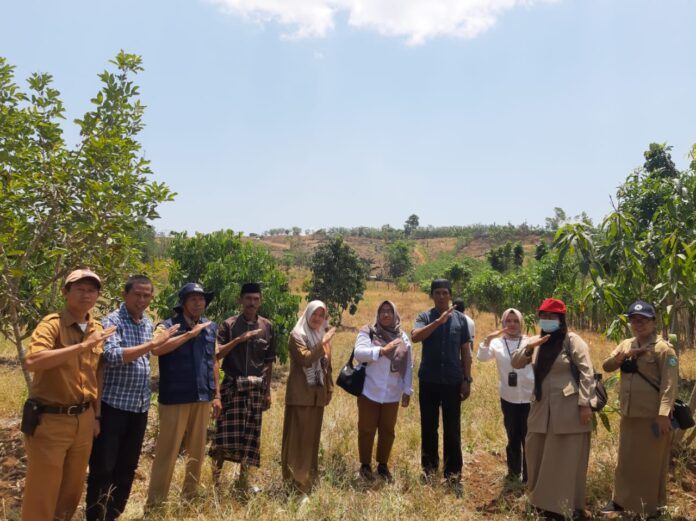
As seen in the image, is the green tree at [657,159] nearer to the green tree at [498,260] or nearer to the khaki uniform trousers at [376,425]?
the khaki uniform trousers at [376,425]

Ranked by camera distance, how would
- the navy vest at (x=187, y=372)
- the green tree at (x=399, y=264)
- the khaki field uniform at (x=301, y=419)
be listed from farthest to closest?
the green tree at (x=399, y=264), the khaki field uniform at (x=301, y=419), the navy vest at (x=187, y=372)

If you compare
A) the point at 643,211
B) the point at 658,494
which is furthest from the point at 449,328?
the point at 643,211

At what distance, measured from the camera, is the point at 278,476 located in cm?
411

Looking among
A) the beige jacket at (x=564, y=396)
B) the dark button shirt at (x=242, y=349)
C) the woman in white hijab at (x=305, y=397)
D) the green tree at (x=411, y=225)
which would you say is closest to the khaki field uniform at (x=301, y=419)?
the woman in white hijab at (x=305, y=397)

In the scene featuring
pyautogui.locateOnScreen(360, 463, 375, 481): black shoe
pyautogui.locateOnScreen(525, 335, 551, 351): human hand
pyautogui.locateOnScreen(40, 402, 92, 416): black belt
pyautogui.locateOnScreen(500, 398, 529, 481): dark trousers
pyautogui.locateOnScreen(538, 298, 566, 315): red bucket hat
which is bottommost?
pyautogui.locateOnScreen(360, 463, 375, 481): black shoe

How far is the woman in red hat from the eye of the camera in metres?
3.42

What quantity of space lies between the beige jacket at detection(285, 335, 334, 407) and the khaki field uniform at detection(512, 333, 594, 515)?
Result: 1.64 meters

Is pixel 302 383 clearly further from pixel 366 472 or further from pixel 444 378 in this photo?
pixel 444 378

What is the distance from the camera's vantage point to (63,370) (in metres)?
2.61

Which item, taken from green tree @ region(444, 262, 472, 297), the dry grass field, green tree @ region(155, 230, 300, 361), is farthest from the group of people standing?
green tree @ region(444, 262, 472, 297)

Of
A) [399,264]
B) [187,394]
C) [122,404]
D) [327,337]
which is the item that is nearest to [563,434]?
[327,337]

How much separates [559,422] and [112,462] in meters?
3.01

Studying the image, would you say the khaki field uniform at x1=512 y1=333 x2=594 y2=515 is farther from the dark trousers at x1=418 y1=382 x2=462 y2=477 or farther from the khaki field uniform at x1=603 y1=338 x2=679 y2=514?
the dark trousers at x1=418 y1=382 x2=462 y2=477

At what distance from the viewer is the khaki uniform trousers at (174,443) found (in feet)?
10.6
